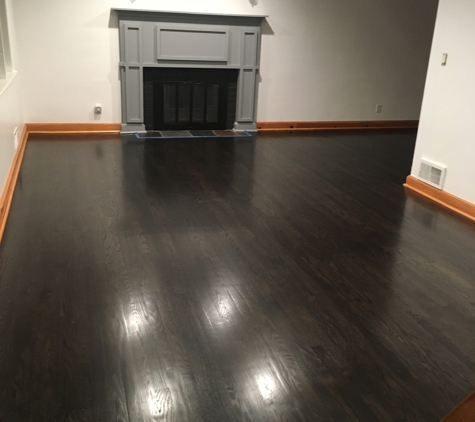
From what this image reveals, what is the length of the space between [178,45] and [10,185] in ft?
10.0

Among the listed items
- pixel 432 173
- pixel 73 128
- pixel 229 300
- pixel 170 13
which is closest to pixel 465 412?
pixel 229 300

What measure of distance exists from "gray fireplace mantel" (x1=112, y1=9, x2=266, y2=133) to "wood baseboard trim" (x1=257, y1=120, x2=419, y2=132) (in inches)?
28.3

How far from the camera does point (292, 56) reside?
22.6 ft

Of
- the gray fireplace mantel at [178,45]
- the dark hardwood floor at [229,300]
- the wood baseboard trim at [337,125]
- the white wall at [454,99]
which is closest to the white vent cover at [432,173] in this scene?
the white wall at [454,99]

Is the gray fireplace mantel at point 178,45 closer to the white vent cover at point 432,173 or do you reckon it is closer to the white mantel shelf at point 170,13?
the white mantel shelf at point 170,13

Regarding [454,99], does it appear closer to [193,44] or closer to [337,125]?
[337,125]

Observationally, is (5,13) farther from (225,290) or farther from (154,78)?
(225,290)

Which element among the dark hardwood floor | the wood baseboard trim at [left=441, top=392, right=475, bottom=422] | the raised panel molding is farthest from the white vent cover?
the wood baseboard trim at [left=441, top=392, right=475, bottom=422]

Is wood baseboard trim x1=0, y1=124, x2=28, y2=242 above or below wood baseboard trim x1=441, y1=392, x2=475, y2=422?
below

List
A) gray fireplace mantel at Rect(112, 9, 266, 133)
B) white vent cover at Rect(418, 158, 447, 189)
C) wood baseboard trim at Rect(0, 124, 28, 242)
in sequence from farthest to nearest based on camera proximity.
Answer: gray fireplace mantel at Rect(112, 9, 266, 133), white vent cover at Rect(418, 158, 447, 189), wood baseboard trim at Rect(0, 124, 28, 242)

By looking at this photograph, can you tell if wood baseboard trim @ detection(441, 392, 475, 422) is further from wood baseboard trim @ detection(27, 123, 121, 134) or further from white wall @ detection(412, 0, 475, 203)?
wood baseboard trim @ detection(27, 123, 121, 134)

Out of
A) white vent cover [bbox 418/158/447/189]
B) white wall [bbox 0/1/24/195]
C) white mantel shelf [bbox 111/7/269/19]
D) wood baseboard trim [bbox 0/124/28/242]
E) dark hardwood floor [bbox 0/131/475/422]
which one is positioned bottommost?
dark hardwood floor [bbox 0/131/475/422]

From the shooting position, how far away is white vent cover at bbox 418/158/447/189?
437cm

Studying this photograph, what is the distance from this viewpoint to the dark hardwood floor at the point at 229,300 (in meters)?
1.96
